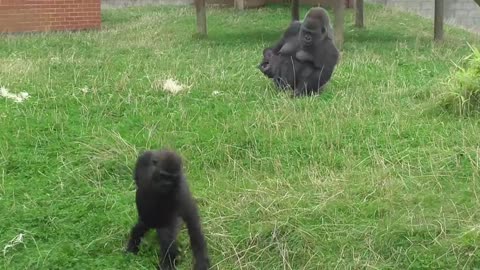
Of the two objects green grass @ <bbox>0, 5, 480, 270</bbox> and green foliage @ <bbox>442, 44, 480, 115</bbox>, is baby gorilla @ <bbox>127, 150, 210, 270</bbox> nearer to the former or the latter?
green grass @ <bbox>0, 5, 480, 270</bbox>

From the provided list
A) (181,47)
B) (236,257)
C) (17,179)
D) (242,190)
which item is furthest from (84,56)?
(236,257)

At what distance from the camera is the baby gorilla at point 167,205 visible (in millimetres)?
3482

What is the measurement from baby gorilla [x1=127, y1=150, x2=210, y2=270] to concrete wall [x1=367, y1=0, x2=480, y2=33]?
47.9 feet

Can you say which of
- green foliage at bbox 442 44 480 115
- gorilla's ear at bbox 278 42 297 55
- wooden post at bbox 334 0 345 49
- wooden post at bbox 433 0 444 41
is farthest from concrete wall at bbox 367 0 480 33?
green foliage at bbox 442 44 480 115

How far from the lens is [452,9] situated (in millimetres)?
17594

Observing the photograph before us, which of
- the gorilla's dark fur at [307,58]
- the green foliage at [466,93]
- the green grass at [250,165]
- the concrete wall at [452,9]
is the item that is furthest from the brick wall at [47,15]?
the green foliage at [466,93]

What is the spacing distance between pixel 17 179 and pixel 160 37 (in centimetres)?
649

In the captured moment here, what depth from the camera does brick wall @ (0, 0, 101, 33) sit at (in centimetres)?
1170

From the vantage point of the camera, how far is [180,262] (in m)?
3.76

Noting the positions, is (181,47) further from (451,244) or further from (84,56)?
(451,244)

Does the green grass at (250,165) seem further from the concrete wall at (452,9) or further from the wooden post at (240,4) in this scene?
the concrete wall at (452,9)

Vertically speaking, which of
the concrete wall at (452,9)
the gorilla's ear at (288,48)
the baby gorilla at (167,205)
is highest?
the gorilla's ear at (288,48)

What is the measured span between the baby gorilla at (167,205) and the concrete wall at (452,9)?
575 inches

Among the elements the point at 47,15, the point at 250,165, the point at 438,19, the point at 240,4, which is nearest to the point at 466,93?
the point at 250,165
